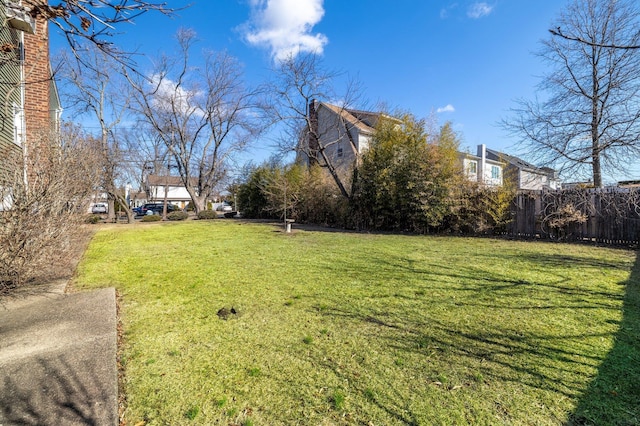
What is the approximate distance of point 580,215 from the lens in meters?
9.20

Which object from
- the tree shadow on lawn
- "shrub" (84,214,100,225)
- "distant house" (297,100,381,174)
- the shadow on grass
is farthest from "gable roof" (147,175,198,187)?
the shadow on grass

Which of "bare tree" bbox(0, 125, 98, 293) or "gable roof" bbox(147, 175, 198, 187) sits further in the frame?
"gable roof" bbox(147, 175, 198, 187)

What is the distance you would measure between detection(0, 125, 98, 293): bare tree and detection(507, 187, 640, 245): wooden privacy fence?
12292 mm

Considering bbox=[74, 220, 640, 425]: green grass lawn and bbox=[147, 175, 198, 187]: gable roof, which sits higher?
bbox=[147, 175, 198, 187]: gable roof

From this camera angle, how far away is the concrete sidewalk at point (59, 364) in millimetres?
1989

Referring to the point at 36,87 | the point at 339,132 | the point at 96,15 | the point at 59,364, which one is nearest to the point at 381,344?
the point at 59,364

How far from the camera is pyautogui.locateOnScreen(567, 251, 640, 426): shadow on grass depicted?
1.91 metres

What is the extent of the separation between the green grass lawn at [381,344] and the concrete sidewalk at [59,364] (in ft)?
0.62

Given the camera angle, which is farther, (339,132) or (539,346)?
(339,132)

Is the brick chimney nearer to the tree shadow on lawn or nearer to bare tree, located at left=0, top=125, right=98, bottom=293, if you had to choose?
bare tree, located at left=0, top=125, right=98, bottom=293

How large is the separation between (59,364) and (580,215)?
12159 millimetres

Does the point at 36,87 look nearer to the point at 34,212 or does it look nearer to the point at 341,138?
the point at 34,212

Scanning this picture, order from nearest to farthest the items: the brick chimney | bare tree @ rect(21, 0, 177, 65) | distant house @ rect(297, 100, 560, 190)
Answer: bare tree @ rect(21, 0, 177, 65)
the brick chimney
distant house @ rect(297, 100, 560, 190)

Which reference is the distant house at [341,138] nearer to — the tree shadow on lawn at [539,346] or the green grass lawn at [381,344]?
the green grass lawn at [381,344]
